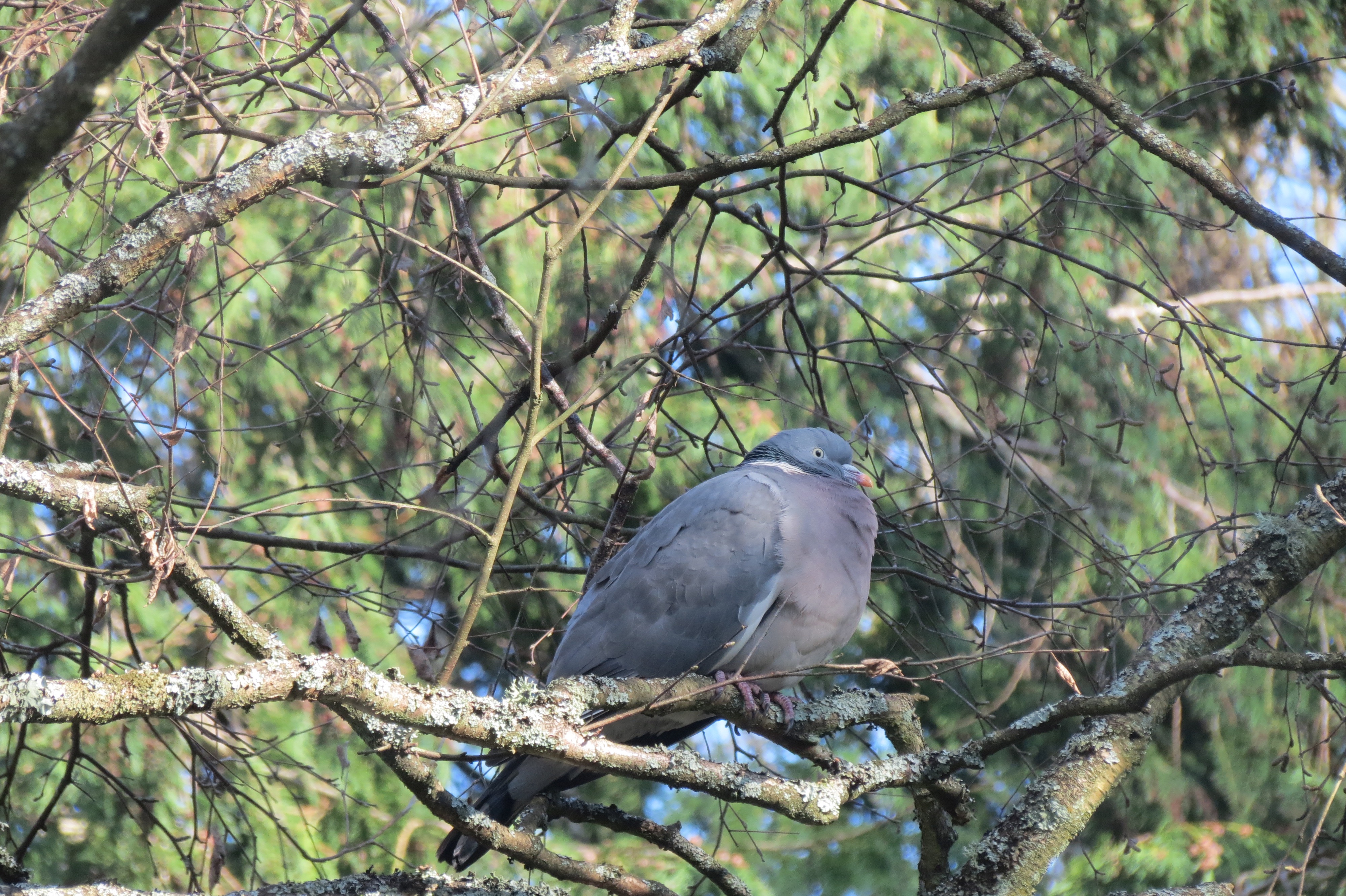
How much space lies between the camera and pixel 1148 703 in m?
2.28

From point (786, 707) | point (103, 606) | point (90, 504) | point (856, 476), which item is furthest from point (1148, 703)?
point (103, 606)

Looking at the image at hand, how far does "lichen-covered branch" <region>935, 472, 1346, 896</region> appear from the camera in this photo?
7.42 ft

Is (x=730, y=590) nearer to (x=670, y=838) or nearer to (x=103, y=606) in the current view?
(x=670, y=838)

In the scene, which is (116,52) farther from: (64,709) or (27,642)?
(27,642)

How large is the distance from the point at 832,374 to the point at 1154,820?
2818mm

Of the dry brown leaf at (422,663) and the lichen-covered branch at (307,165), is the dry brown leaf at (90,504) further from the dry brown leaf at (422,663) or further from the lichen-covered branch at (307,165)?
the dry brown leaf at (422,663)

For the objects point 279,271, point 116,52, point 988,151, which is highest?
point 279,271

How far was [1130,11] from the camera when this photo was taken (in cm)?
568

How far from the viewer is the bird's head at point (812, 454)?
11.9 ft

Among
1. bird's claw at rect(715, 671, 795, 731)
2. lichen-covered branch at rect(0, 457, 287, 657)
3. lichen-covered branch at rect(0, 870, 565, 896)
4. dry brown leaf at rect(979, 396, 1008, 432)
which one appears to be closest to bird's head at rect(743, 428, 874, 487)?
dry brown leaf at rect(979, 396, 1008, 432)

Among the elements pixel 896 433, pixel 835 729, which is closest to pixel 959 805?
pixel 835 729

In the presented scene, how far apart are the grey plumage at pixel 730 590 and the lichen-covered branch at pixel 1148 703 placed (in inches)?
34.7

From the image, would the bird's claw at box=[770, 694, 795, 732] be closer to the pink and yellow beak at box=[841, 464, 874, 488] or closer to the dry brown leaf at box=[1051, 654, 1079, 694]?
the dry brown leaf at box=[1051, 654, 1079, 694]

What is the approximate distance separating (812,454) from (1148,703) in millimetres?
1542
